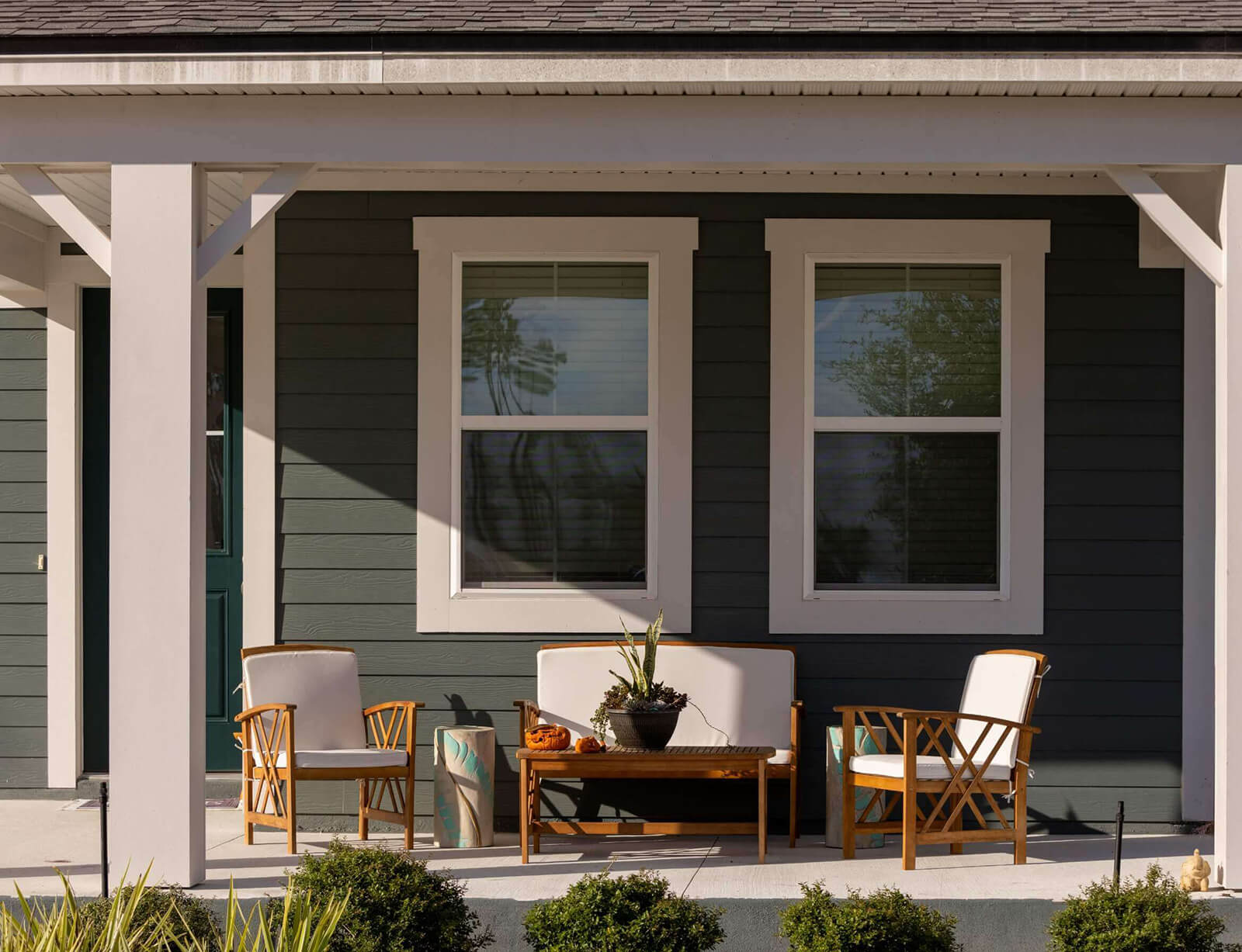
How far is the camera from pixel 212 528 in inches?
269

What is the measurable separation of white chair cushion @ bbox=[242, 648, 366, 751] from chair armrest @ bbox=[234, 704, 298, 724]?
206 mm

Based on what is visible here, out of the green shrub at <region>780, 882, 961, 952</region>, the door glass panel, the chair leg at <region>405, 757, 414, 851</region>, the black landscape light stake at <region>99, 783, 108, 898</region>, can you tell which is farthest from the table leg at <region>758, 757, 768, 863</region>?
the door glass panel

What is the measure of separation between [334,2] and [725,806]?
3.63 meters

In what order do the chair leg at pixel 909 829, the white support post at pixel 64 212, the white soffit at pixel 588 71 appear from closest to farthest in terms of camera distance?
the white soffit at pixel 588 71, the white support post at pixel 64 212, the chair leg at pixel 909 829

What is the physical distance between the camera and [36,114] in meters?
4.77

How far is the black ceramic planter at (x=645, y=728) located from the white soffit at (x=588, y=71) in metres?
2.41

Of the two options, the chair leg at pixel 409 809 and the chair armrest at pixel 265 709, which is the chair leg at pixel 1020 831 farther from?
the chair armrest at pixel 265 709

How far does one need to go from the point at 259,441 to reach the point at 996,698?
3.33 meters

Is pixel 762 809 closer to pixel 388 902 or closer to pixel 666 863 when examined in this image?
pixel 666 863


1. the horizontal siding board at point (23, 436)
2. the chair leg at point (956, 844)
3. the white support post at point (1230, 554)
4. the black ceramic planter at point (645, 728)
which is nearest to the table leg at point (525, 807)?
the black ceramic planter at point (645, 728)

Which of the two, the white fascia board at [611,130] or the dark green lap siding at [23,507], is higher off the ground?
the white fascia board at [611,130]

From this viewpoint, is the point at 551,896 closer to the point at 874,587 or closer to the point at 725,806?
the point at 725,806

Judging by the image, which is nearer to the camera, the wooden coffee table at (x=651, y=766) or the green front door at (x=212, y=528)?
the wooden coffee table at (x=651, y=766)

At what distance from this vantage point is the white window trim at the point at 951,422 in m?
6.20
